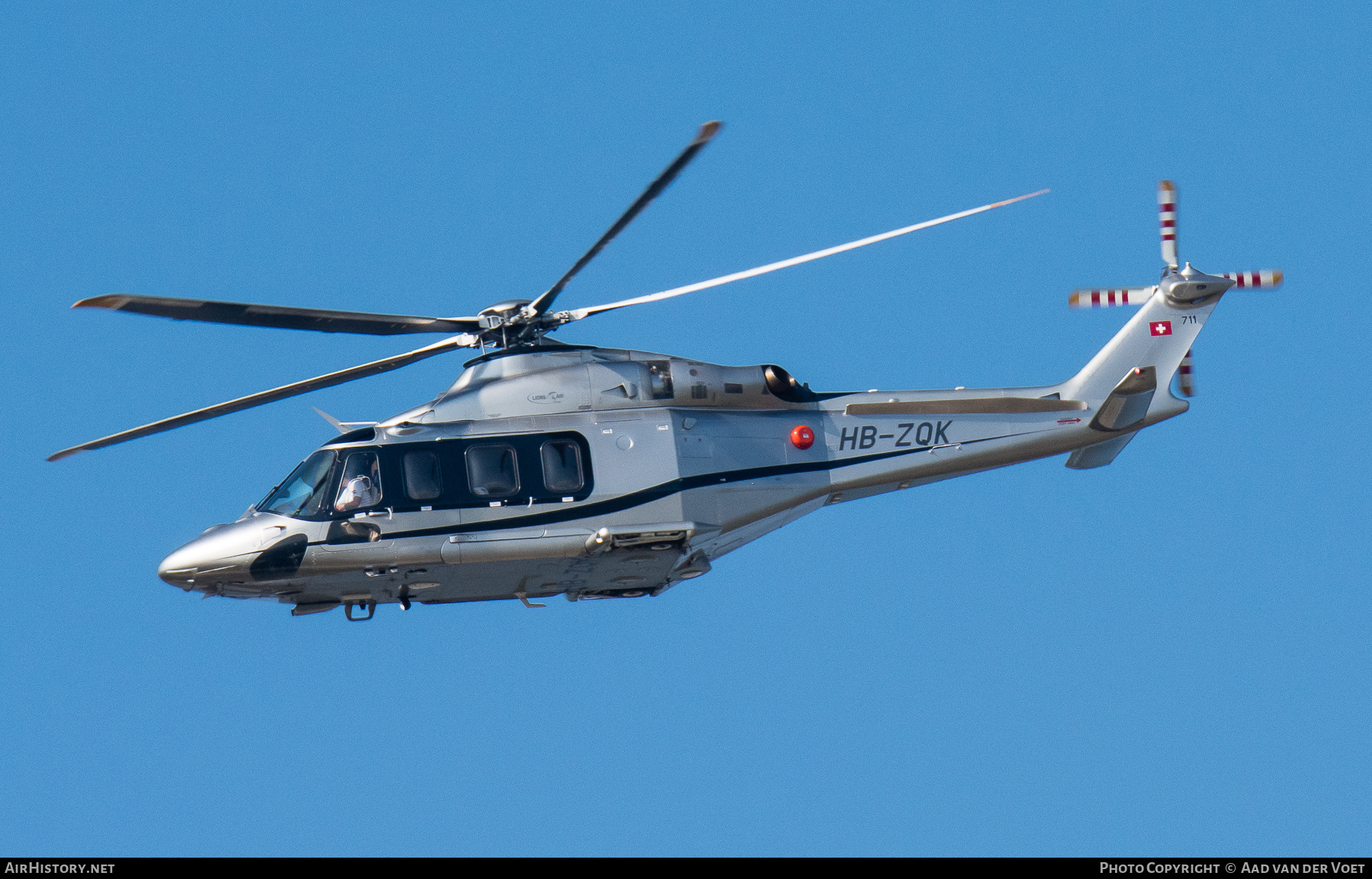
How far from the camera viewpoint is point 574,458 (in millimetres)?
20812

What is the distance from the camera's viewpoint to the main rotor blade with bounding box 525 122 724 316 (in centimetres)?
1731

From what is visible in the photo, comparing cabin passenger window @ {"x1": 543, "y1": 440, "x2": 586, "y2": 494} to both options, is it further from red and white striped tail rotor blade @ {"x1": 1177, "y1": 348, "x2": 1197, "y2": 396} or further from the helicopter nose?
red and white striped tail rotor blade @ {"x1": 1177, "y1": 348, "x2": 1197, "y2": 396}

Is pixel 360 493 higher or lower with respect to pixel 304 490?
lower

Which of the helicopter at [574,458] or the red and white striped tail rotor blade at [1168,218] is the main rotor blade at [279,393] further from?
the red and white striped tail rotor blade at [1168,218]

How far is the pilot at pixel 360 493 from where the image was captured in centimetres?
2031

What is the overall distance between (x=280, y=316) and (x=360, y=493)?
274 centimetres

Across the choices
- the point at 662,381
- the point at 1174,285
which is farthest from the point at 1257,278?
the point at 662,381

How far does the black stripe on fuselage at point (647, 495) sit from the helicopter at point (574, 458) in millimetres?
24

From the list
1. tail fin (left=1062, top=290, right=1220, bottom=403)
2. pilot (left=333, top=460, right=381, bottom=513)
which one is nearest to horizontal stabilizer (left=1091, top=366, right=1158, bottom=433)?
tail fin (left=1062, top=290, right=1220, bottom=403)

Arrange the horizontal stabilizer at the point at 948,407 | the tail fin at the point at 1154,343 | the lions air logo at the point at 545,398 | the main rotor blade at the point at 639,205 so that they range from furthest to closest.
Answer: the tail fin at the point at 1154,343, the horizontal stabilizer at the point at 948,407, the lions air logo at the point at 545,398, the main rotor blade at the point at 639,205

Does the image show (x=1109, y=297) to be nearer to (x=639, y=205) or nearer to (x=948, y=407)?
(x=948, y=407)

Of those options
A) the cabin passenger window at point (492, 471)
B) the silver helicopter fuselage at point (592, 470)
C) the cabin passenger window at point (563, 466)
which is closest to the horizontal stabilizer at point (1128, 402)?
the silver helicopter fuselage at point (592, 470)

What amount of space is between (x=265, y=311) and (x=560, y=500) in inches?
182
